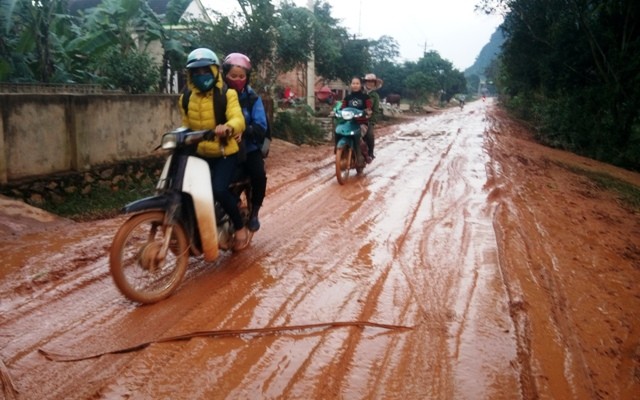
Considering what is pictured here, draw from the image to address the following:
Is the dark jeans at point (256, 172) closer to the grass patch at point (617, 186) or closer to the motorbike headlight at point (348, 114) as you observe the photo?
the motorbike headlight at point (348, 114)

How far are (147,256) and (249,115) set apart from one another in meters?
1.64

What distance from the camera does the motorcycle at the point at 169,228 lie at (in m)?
3.52

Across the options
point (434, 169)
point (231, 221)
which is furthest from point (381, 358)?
point (434, 169)

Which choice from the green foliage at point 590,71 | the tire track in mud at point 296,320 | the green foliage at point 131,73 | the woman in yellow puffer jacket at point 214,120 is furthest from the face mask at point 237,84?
the green foliage at point 590,71

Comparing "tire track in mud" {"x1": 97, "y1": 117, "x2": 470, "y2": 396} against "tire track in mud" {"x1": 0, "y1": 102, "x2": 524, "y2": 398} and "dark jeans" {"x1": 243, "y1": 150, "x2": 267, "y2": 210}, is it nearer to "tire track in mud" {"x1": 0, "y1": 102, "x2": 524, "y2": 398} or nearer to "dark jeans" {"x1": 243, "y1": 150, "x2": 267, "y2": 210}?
"tire track in mud" {"x1": 0, "y1": 102, "x2": 524, "y2": 398}

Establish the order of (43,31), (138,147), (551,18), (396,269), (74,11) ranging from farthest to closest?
(74,11) < (551,18) < (43,31) < (138,147) < (396,269)

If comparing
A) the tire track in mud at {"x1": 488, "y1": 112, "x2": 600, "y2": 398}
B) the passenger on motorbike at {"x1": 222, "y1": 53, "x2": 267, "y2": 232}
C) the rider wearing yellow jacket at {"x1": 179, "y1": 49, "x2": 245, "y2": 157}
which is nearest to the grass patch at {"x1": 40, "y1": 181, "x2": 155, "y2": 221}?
the passenger on motorbike at {"x1": 222, "y1": 53, "x2": 267, "y2": 232}

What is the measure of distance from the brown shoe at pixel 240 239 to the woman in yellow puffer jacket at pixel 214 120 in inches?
12.0

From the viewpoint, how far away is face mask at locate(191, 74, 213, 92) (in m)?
3.99

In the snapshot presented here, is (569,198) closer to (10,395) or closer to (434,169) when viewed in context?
(434,169)

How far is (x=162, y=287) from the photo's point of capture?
3814 millimetres

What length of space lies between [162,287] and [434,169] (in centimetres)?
702

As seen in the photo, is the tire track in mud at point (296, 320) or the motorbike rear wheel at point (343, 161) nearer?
the tire track in mud at point (296, 320)

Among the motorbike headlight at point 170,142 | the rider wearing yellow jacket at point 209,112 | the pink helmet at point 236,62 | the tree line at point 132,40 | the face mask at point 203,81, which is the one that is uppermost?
the tree line at point 132,40
